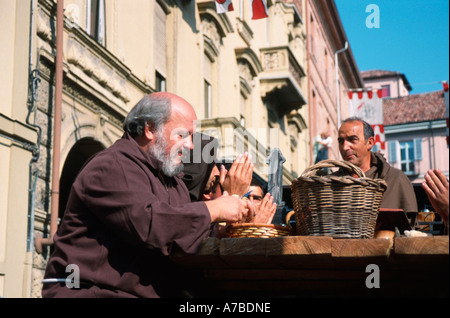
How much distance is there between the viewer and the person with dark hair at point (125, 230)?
2861mm

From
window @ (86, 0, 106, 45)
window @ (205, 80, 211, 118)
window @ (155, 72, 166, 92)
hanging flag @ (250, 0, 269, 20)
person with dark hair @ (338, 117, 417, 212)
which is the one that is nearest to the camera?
person with dark hair @ (338, 117, 417, 212)

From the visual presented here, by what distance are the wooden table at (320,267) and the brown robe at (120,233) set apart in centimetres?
10

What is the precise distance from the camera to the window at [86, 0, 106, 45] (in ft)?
37.8

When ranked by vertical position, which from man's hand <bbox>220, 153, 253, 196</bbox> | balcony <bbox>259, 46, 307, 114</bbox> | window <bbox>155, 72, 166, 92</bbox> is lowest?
man's hand <bbox>220, 153, 253, 196</bbox>

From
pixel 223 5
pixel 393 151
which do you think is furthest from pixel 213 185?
pixel 393 151

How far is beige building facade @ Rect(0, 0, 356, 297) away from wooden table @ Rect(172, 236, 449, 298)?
244 inches

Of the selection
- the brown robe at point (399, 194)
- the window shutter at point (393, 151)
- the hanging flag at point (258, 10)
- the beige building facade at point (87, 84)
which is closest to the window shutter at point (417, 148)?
the window shutter at point (393, 151)

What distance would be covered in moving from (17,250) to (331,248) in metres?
7.03

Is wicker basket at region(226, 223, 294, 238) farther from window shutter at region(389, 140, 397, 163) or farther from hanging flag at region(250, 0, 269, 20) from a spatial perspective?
window shutter at region(389, 140, 397, 163)

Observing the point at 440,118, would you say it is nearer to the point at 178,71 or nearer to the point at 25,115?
the point at 178,71

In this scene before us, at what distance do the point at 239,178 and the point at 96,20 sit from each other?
8.90m

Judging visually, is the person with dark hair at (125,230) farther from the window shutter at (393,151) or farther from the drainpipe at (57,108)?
the window shutter at (393,151)

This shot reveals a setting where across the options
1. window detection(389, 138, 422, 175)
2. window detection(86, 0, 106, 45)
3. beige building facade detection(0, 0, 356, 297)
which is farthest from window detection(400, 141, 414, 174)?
window detection(86, 0, 106, 45)

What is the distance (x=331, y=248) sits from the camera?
9.05ft
